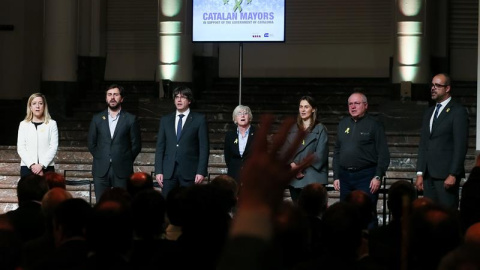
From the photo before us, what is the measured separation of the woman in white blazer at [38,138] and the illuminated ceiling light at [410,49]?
625 cm

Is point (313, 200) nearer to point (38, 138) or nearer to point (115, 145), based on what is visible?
point (115, 145)

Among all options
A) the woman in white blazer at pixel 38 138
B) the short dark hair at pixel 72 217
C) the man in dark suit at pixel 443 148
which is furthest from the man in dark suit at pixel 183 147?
the short dark hair at pixel 72 217

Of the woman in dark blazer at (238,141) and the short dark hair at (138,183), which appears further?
the woman in dark blazer at (238,141)

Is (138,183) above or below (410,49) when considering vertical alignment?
below

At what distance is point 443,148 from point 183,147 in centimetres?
244

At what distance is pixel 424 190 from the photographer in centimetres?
830

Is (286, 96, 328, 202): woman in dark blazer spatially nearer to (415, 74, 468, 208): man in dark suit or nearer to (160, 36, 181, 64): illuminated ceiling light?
(415, 74, 468, 208): man in dark suit

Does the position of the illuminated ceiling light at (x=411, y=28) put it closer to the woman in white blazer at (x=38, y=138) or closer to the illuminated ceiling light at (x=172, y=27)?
the illuminated ceiling light at (x=172, y=27)

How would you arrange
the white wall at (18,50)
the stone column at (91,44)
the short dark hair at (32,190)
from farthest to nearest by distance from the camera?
1. the white wall at (18,50)
2. the stone column at (91,44)
3. the short dark hair at (32,190)

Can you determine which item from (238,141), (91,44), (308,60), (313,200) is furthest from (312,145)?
(91,44)

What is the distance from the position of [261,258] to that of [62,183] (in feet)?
16.1

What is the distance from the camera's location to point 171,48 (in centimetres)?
1392

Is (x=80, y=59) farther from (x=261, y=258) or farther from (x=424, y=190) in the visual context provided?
(x=261, y=258)

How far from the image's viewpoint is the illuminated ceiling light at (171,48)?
13914 millimetres
